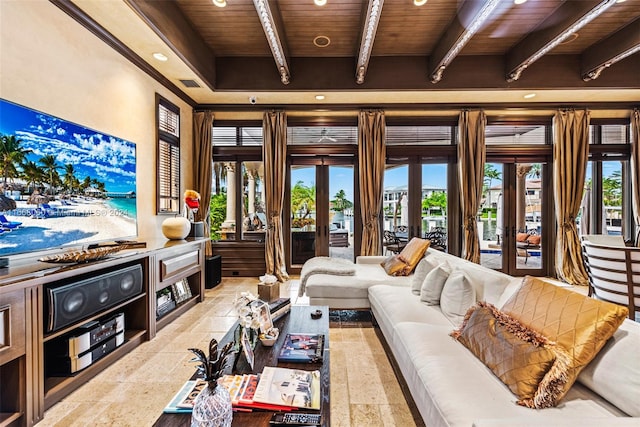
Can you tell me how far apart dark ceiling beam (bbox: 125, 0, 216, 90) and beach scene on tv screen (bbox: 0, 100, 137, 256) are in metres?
1.27

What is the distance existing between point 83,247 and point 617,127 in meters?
8.56

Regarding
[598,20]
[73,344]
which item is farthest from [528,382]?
[598,20]

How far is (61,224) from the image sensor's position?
8.39 feet

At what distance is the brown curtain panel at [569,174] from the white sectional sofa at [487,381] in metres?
4.31

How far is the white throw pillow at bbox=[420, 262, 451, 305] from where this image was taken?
8.91ft

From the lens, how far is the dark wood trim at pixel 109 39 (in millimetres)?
2742

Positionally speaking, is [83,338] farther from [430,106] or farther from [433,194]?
[430,106]

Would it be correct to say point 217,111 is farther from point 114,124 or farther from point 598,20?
point 598,20

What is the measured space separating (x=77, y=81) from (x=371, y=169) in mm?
4271

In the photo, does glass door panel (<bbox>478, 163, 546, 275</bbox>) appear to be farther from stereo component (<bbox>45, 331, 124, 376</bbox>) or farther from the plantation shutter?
stereo component (<bbox>45, 331, 124, 376</bbox>)

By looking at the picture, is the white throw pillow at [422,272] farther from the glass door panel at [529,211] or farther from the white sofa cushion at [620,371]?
the glass door panel at [529,211]

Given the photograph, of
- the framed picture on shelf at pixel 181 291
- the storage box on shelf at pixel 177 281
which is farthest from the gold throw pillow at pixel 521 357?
the framed picture on shelf at pixel 181 291

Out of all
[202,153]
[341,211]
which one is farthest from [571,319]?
[202,153]

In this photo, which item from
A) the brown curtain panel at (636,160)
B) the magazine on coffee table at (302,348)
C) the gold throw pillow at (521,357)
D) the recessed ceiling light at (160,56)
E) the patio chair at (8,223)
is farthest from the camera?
the brown curtain panel at (636,160)
